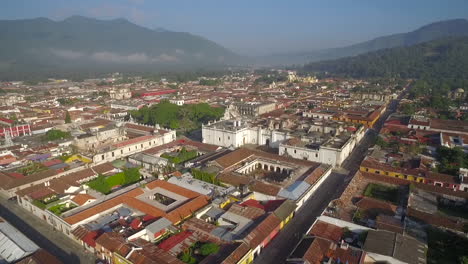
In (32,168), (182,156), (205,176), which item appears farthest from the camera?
(182,156)

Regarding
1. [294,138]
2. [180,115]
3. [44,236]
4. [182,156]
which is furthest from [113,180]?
[180,115]

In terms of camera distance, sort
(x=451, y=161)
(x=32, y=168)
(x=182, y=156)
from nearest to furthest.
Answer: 1. (x=32, y=168)
2. (x=451, y=161)
3. (x=182, y=156)

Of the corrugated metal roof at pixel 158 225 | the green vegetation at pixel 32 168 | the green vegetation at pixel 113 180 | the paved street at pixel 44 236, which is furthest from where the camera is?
the green vegetation at pixel 32 168

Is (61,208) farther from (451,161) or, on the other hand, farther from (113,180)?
(451,161)

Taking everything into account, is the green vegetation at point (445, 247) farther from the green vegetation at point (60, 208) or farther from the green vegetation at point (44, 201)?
A: the green vegetation at point (44, 201)

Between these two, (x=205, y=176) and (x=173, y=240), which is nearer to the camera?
(x=173, y=240)

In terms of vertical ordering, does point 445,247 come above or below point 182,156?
below

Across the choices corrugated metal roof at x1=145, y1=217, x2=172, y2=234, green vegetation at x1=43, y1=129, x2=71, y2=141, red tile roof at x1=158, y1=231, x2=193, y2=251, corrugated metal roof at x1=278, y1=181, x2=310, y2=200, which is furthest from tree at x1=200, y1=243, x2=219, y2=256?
green vegetation at x1=43, y1=129, x2=71, y2=141

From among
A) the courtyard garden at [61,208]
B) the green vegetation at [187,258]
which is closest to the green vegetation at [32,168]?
the courtyard garden at [61,208]
